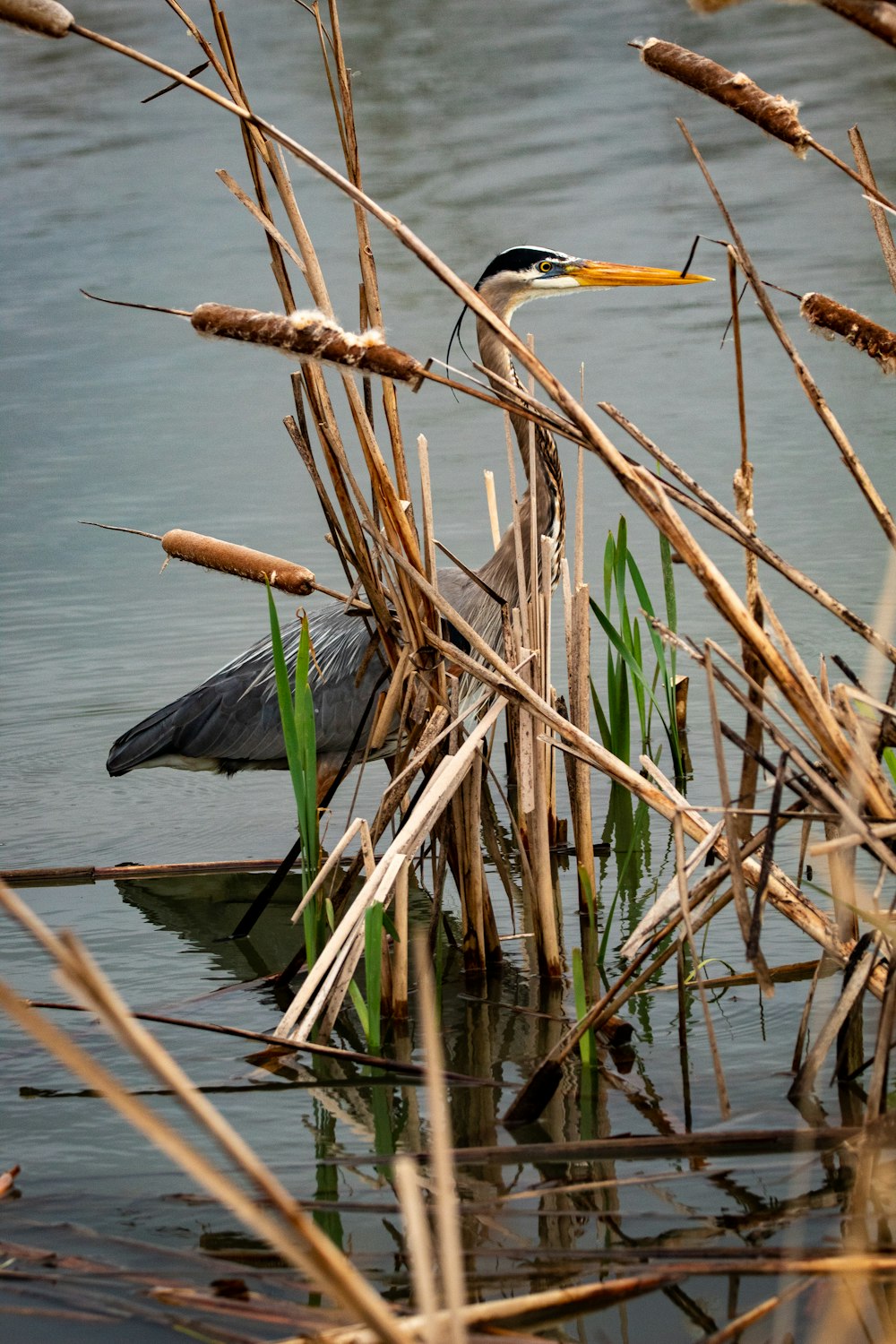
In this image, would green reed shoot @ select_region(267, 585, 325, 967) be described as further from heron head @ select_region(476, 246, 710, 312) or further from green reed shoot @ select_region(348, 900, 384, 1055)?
heron head @ select_region(476, 246, 710, 312)

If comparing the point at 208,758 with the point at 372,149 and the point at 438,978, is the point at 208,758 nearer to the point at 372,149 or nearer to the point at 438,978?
the point at 438,978

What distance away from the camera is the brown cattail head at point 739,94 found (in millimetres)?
1961

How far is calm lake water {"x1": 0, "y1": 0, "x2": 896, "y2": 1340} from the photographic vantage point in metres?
2.49

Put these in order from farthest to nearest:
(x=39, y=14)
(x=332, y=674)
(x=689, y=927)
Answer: (x=332, y=674), (x=689, y=927), (x=39, y=14)

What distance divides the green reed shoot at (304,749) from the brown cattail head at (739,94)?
3.28 feet

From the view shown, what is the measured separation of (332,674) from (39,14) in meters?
2.95

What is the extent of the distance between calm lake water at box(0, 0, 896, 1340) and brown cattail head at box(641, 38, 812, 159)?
4.24ft

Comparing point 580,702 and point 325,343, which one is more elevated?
point 325,343

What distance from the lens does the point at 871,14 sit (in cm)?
137

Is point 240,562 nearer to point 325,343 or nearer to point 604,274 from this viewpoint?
point 325,343

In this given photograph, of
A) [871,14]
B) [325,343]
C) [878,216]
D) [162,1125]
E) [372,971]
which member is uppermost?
[871,14]

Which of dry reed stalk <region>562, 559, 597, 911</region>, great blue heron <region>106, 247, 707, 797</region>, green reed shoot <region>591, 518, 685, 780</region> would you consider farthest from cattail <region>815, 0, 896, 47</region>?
great blue heron <region>106, 247, 707, 797</region>

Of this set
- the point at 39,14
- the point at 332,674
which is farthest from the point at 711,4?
the point at 332,674

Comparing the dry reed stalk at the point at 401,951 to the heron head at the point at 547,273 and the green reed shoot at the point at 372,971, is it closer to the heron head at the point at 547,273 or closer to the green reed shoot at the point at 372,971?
the green reed shoot at the point at 372,971
